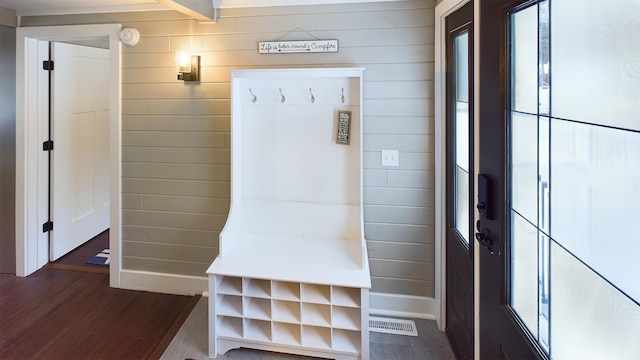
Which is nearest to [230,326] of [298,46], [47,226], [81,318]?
[81,318]

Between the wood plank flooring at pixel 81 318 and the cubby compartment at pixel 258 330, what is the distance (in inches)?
21.0

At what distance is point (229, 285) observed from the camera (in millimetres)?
2105

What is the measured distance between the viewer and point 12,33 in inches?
113

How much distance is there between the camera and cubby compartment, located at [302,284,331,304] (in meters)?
2.00

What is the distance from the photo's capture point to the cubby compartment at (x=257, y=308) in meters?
2.06

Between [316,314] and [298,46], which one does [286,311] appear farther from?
[298,46]

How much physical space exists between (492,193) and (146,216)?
2.46 m

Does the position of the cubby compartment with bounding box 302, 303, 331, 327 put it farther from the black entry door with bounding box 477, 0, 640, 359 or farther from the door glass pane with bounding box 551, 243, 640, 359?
the door glass pane with bounding box 551, 243, 640, 359

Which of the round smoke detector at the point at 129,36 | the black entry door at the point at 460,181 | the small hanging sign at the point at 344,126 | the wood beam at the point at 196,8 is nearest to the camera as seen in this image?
the black entry door at the point at 460,181

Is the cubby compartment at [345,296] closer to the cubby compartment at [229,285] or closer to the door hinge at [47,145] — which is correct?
the cubby compartment at [229,285]

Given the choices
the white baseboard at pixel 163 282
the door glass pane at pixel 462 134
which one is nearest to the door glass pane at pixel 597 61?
the door glass pane at pixel 462 134

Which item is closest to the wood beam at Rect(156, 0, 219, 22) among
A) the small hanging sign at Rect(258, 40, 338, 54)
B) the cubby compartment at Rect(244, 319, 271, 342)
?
the small hanging sign at Rect(258, 40, 338, 54)

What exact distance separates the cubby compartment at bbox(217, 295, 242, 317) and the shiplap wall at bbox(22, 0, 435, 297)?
2.13 ft

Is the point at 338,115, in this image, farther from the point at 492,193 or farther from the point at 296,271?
the point at 492,193
